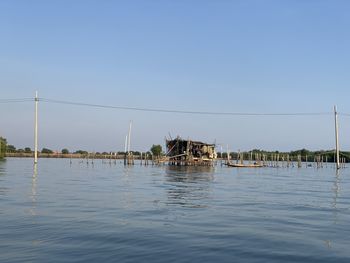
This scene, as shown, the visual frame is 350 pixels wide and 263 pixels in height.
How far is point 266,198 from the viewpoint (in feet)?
92.1

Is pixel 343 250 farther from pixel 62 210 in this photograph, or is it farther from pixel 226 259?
pixel 62 210

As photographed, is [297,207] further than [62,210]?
Yes

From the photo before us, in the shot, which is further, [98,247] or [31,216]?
[31,216]

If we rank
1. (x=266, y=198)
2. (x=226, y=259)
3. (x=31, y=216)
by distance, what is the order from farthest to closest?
(x=266, y=198) < (x=31, y=216) < (x=226, y=259)

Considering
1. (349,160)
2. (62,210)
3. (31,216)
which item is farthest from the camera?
(349,160)

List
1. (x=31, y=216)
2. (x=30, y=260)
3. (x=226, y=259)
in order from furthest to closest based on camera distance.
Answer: (x=31, y=216) → (x=226, y=259) → (x=30, y=260)

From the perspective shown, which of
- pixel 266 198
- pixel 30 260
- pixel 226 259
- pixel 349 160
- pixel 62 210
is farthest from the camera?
pixel 349 160

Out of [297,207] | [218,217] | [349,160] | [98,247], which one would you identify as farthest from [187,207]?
[349,160]

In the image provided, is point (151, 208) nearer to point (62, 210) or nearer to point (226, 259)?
point (62, 210)

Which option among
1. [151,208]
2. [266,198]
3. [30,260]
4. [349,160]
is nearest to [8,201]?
[151,208]

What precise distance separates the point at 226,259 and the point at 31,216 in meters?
9.14

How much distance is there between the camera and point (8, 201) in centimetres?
2281

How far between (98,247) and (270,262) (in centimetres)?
455

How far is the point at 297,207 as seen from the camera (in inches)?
914
